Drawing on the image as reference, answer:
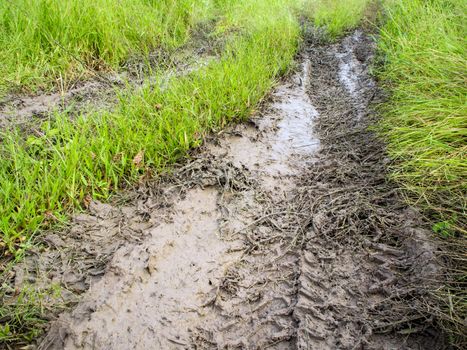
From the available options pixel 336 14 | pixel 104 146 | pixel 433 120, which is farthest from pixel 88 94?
pixel 336 14

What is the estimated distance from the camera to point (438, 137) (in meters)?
2.32

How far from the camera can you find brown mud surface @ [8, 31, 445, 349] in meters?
1.55

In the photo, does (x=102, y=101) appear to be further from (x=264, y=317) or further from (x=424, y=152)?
(x=424, y=152)

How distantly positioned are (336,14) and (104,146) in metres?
6.18

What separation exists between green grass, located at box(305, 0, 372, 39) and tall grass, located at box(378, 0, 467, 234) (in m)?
2.76

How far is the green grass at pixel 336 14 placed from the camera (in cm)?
639

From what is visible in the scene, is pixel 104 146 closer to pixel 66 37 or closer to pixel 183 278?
pixel 183 278

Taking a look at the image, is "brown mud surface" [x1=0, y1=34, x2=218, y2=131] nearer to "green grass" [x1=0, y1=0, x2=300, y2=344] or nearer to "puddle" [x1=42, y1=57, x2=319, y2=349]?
"green grass" [x1=0, y1=0, x2=300, y2=344]

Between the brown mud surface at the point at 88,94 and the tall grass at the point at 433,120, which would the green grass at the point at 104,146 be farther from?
the tall grass at the point at 433,120

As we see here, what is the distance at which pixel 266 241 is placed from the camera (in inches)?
84.1

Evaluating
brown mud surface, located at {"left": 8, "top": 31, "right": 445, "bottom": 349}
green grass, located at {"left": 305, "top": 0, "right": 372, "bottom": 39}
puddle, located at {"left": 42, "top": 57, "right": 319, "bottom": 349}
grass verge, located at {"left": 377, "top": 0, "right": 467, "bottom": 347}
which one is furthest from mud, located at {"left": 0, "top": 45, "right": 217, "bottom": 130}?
green grass, located at {"left": 305, "top": 0, "right": 372, "bottom": 39}

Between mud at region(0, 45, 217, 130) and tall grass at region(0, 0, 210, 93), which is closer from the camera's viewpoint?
mud at region(0, 45, 217, 130)

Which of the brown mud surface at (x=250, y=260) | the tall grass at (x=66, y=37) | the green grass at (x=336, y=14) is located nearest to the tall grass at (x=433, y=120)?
the brown mud surface at (x=250, y=260)

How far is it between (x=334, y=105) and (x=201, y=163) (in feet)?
7.00
